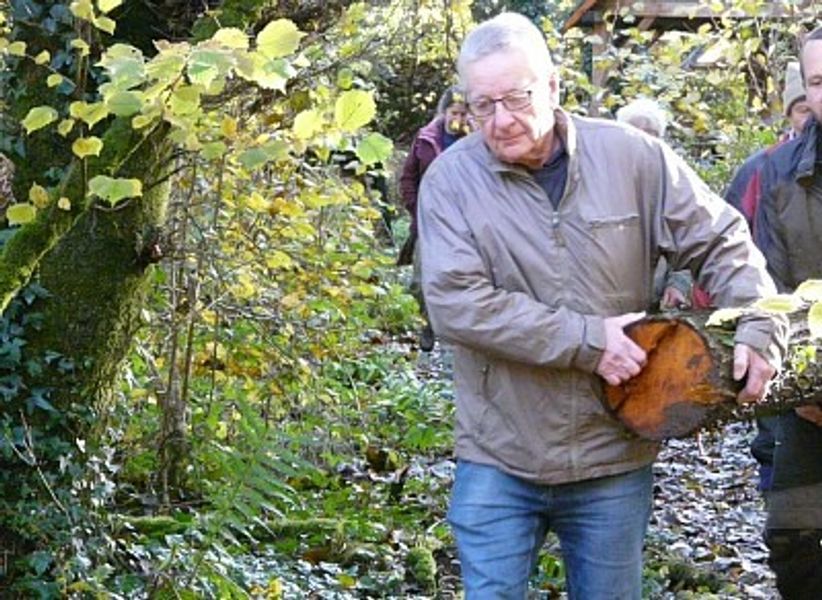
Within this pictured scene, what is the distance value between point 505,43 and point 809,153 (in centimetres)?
151

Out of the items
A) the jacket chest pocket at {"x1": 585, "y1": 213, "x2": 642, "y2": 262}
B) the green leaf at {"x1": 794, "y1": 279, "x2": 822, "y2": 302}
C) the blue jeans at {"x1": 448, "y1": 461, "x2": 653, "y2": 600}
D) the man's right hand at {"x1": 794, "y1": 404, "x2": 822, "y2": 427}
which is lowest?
the blue jeans at {"x1": 448, "y1": 461, "x2": 653, "y2": 600}

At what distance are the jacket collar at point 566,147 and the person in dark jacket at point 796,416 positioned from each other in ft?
3.69

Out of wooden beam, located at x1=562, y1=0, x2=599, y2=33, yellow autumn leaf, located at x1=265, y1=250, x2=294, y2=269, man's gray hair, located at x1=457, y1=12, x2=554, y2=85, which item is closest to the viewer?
man's gray hair, located at x1=457, y1=12, x2=554, y2=85

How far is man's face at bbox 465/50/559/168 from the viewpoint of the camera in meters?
4.23

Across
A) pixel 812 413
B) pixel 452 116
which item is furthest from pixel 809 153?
pixel 452 116

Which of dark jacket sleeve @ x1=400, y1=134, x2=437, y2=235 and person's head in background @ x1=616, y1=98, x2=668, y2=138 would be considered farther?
dark jacket sleeve @ x1=400, y1=134, x2=437, y2=235

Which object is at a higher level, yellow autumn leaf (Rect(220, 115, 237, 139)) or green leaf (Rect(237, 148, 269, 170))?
yellow autumn leaf (Rect(220, 115, 237, 139))

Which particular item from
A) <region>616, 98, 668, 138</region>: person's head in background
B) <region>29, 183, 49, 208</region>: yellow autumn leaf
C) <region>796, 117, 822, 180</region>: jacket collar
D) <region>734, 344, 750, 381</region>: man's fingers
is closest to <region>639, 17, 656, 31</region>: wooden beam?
<region>616, 98, 668, 138</region>: person's head in background

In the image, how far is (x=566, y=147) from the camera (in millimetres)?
4383

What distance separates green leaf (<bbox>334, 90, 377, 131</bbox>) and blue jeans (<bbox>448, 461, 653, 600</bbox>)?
42.0 inches

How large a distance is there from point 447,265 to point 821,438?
180 cm

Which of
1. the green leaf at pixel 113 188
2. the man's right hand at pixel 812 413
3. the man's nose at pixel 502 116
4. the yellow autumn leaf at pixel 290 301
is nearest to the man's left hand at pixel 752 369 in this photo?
the man's nose at pixel 502 116

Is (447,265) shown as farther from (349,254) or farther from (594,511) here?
(349,254)

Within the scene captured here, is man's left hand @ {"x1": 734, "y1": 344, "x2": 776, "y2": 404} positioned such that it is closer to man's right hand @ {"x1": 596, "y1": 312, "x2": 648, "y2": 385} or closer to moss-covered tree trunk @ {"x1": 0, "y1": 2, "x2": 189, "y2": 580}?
man's right hand @ {"x1": 596, "y1": 312, "x2": 648, "y2": 385}
